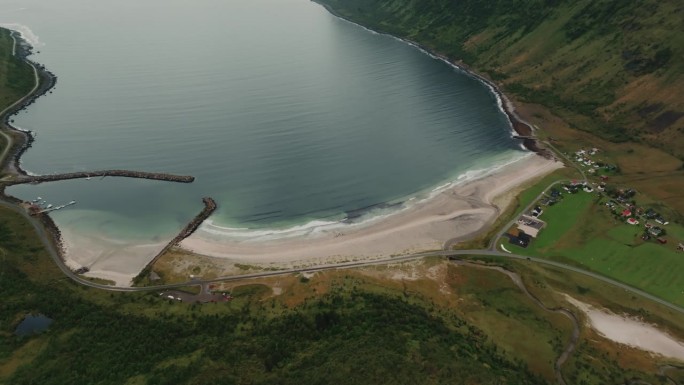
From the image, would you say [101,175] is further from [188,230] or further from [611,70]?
[611,70]

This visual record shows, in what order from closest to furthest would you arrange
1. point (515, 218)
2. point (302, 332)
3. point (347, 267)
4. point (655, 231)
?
point (302, 332) → point (347, 267) → point (655, 231) → point (515, 218)

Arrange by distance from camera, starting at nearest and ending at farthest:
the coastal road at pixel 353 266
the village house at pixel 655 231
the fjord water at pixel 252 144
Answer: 1. the coastal road at pixel 353 266
2. the village house at pixel 655 231
3. the fjord water at pixel 252 144

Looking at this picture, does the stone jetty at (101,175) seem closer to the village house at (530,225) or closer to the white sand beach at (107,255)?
the white sand beach at (107,255)

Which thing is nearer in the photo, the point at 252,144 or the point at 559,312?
the point at 559,312

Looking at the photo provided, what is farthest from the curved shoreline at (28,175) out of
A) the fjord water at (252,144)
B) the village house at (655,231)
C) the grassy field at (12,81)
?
the village house at (655,231)

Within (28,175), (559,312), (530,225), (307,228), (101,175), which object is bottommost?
(559,312)

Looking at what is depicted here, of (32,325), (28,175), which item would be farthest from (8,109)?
(32,325)
